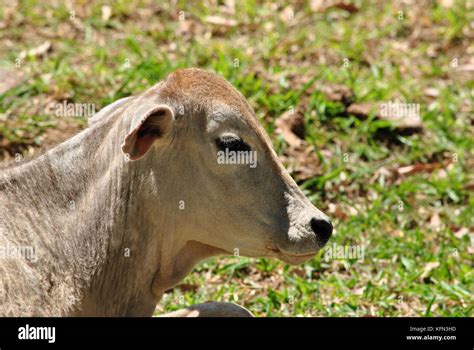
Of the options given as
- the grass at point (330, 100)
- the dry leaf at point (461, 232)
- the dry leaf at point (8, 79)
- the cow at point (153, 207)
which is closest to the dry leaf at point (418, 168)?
the grass at point (330, 100)

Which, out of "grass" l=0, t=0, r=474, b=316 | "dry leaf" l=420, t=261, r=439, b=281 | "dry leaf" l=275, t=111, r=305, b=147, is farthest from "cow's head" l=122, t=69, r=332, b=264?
"dry leaf" l=275, t=111, r=305, b=147

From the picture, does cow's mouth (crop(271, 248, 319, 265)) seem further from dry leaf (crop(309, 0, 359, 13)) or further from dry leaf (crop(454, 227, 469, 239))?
dry leaf (crop(309, 0, 359, 13))

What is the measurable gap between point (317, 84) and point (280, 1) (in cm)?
200

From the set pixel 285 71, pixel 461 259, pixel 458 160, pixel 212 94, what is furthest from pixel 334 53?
pixel 212 94

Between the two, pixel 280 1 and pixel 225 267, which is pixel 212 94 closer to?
pixel 225 267

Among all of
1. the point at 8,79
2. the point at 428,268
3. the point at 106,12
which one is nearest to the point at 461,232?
the point at 428,268

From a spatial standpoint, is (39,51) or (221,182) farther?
(39,51)

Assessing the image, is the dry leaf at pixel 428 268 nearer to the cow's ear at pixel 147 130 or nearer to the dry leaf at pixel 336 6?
the cow's ear at pixel 147 130

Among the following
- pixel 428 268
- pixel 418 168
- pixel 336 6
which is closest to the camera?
pixel 428 268

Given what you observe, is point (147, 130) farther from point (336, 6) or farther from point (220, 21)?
point (336, 6)

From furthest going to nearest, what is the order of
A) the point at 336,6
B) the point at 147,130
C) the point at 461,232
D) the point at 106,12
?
the point at 336,6 < the point at 106,12 < the point at 461,232 < the point at 147,130

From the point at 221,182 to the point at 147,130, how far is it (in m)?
0.53

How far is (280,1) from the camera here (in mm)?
11672

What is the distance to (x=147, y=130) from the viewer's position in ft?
19.0
